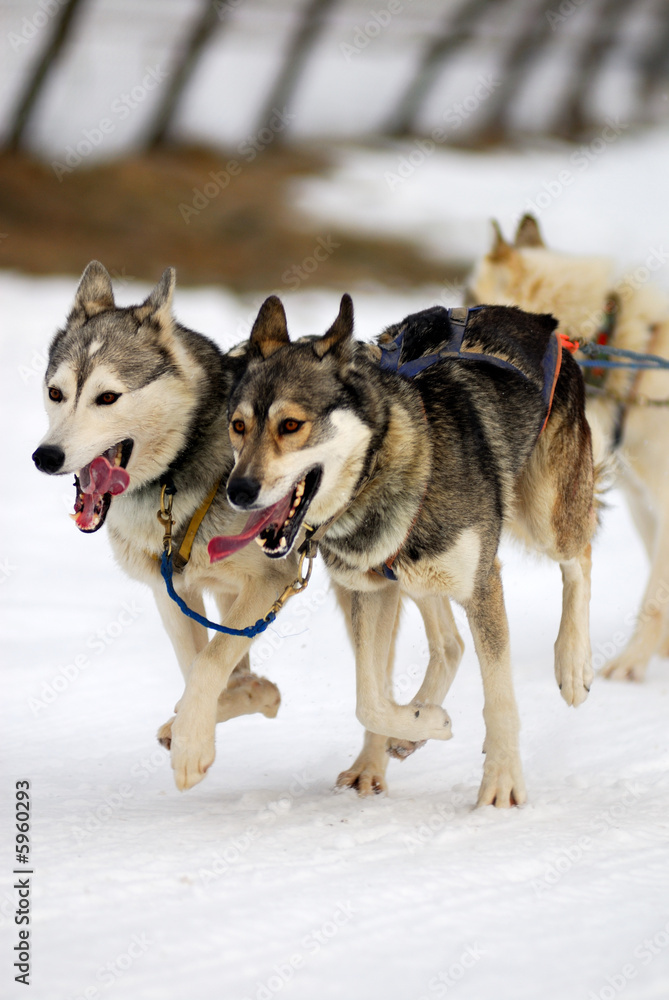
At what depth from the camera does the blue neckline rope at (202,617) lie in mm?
2648

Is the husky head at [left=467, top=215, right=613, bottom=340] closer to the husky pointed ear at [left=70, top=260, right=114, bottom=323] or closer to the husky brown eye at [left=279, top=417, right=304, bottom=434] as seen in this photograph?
the husky pointed ear at [left=70, top=260, right=114, bottom=323]

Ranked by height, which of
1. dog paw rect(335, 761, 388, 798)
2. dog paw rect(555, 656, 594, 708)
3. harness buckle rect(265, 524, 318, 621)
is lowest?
dog paw rect(335, 761, 388, 798)

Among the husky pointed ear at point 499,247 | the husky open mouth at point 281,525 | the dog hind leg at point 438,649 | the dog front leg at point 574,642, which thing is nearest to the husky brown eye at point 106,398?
the husky open mouth at point 281,525

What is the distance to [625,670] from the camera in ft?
Result: 13.9

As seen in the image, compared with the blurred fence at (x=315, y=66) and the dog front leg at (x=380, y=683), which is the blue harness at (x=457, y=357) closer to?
the dog front leg at (x=380, y=683)

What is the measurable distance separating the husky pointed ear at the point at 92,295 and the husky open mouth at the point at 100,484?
48 centimetres

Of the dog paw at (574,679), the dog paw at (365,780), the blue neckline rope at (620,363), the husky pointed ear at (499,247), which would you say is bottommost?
the dog paw at (365,780)

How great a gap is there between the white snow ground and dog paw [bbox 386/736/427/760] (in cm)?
11

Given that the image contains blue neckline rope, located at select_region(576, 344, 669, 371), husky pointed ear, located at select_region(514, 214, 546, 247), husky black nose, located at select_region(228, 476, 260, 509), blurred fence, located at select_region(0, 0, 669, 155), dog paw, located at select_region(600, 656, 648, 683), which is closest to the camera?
husky black nose, located at select_region(228, 476, 260, 509)

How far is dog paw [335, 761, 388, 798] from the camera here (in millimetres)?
3036

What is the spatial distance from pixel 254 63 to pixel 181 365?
31.6 ft

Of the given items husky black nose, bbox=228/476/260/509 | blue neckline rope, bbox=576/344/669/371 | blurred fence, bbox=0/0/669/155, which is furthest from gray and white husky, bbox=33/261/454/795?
blurred fence, bbox=0/0/669/155

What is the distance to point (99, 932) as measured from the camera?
75.5 inches

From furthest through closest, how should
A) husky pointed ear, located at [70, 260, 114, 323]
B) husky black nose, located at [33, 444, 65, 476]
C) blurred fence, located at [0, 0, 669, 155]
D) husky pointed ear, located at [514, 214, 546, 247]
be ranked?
blurred fence, located at [0, 0, 669, 155], husky pointed ear, located at [514, 214, 546, 247], husky pointed ear, located at [70, 260, 114, 323], husky black nose, located at [33, 444, 65, 476]
